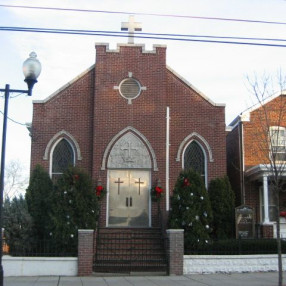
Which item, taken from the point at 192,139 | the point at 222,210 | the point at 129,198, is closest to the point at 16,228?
the point at 129,198

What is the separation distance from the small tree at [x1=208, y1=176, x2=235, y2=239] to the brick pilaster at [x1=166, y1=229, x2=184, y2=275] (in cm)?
352

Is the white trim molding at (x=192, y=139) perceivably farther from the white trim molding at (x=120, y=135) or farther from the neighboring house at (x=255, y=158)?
the neighboring house at (x=255, y=158)

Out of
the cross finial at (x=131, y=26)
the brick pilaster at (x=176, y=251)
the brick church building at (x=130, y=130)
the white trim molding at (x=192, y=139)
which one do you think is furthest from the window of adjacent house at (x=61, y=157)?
the brick pilaster at (x=176, y=251)

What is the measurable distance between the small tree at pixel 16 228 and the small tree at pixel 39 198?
116 centimetres

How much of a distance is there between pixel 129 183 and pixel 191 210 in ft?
10.5

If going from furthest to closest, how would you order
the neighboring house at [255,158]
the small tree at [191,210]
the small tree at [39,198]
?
the neighboring house at [255,158] < the small tree at [39,198] < the small tree at [191,210]

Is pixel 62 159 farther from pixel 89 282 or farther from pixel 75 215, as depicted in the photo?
pixel 89 282

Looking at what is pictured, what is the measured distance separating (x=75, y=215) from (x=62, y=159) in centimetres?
375

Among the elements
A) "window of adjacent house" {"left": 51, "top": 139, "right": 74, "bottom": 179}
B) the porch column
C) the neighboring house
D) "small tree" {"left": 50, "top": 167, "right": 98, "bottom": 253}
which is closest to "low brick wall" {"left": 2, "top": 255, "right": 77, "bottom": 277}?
"small tree" {"left": 50, "top": 167, "right": 98, "bottom": 253}

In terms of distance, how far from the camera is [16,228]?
15.1 metres

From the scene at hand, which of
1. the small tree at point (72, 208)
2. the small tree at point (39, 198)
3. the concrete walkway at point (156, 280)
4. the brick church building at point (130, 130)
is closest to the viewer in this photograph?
the concrete walkway at point (156, 280)

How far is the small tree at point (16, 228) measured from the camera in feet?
48.8

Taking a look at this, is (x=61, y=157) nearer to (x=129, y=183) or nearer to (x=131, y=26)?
(x=129, y=183)

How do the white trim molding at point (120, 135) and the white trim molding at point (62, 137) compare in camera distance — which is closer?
the white trim molding at point (120, 135)
